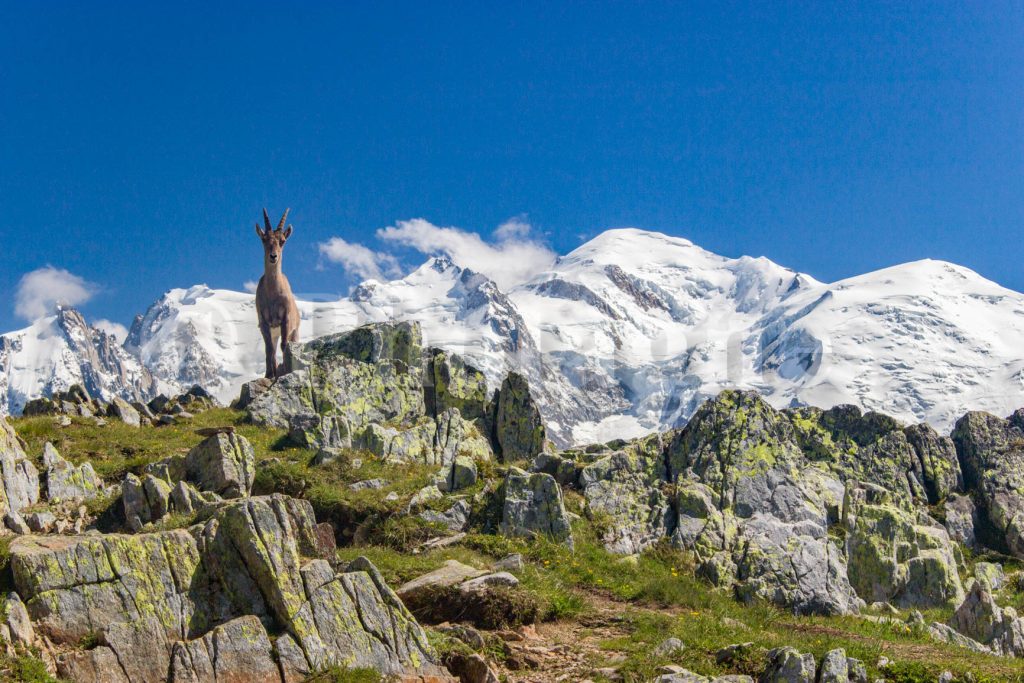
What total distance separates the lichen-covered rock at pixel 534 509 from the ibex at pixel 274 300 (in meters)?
21.7

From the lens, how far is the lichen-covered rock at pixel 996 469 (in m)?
31.7

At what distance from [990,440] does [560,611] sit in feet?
78.1

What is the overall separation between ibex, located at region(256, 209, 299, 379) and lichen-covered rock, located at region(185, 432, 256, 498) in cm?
1700

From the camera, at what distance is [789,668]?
1533cm

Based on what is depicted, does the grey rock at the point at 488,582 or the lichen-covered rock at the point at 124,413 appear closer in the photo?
the grey rock at the point at 488,582

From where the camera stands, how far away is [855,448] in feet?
111

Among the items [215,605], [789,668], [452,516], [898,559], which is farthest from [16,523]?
[898,559]

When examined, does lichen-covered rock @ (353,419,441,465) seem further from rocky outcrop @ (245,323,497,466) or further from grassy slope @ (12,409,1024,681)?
grassy slope @ (12,409,1024,681)

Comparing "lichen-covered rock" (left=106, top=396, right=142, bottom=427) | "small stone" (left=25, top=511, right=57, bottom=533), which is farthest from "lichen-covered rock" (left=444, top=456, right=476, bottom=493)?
"lichen-covered rock" (left=106, top=396, right=142, bottom=427)

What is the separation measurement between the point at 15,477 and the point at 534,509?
13.1m

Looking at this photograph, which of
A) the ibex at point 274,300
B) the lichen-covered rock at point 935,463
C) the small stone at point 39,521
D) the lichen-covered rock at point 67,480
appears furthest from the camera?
the ibex at point 274,300

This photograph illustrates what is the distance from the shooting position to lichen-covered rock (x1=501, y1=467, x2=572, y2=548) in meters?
24.5

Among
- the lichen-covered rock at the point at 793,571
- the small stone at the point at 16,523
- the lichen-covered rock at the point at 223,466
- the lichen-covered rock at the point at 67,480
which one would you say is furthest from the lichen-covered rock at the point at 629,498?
the small stone at the point at 16,523

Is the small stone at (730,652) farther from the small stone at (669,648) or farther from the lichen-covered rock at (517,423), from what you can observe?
the lichen-covered rock at (517,423)
